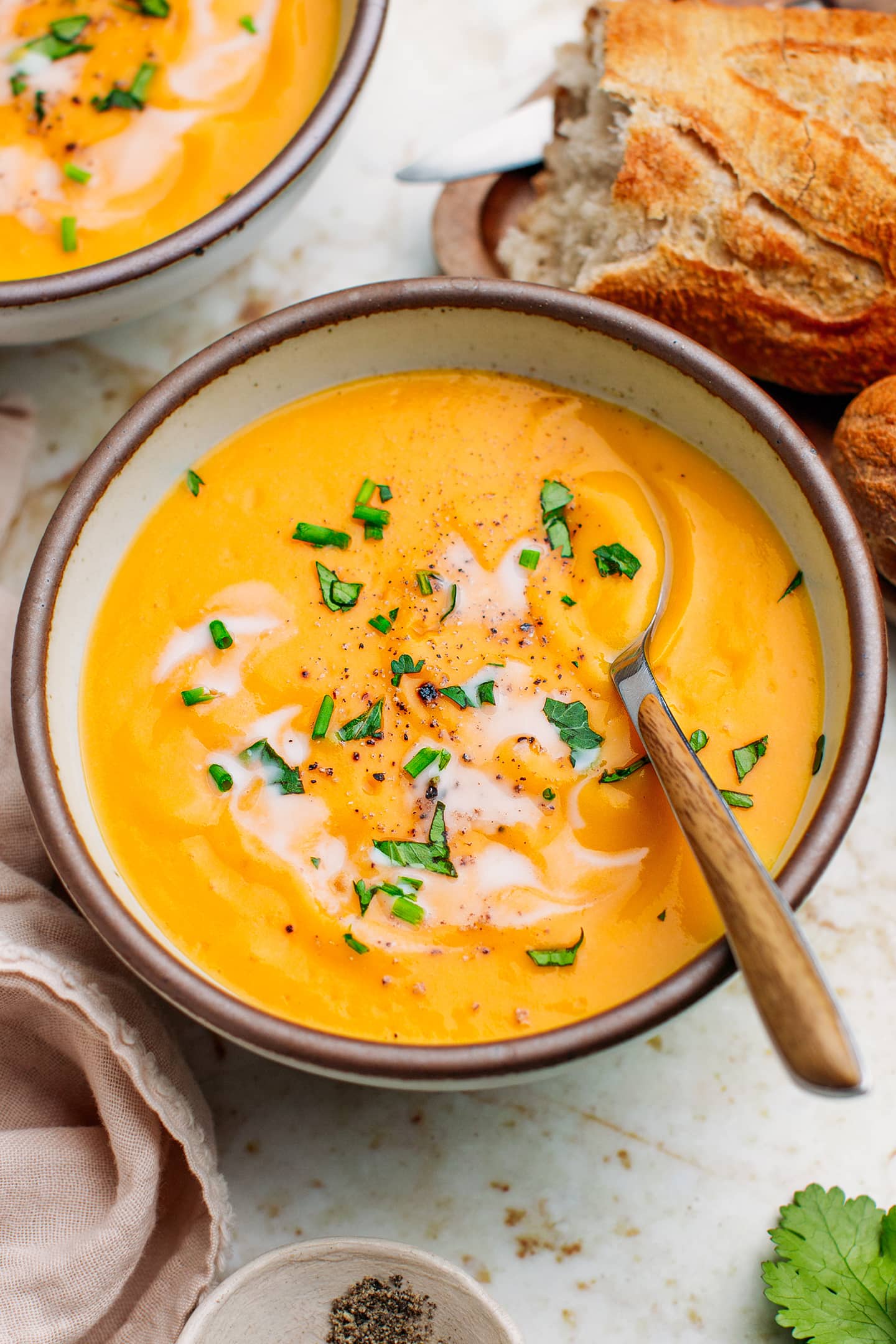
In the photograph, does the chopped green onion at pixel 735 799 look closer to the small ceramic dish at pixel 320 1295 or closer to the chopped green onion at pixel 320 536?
the chopped green onion at pixel 320 536

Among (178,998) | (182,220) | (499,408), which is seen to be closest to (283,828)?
(178,998)

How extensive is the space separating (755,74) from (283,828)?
1700 millimetres

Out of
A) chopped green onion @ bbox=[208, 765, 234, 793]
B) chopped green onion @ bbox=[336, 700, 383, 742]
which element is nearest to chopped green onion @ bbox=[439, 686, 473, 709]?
chopped green onion @ bbox=[336, 700, 383, 742]

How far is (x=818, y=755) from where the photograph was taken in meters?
1.93

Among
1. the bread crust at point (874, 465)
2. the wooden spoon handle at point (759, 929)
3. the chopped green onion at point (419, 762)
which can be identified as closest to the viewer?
the wooden spoon handle at point (759, 929)

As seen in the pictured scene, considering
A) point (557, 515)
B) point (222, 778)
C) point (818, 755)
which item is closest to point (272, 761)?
point (222, 778)

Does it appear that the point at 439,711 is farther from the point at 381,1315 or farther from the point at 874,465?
the point at 381,1315

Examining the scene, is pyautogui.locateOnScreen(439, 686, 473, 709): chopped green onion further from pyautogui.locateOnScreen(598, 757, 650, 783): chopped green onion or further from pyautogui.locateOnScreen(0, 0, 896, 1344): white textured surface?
pyautogui.locateOnScreen(0, 0, 896, 1344): white textured surface

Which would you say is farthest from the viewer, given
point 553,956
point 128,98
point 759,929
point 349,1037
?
point 128,98

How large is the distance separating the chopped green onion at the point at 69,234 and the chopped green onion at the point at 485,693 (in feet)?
4.01

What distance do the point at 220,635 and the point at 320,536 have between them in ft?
0.77

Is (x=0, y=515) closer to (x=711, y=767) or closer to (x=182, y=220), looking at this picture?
(x=182, y=220)

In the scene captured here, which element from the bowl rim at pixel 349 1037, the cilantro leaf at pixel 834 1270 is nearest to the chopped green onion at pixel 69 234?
the bowl rim at pixel 349 1037

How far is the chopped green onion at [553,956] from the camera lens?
1.84m
